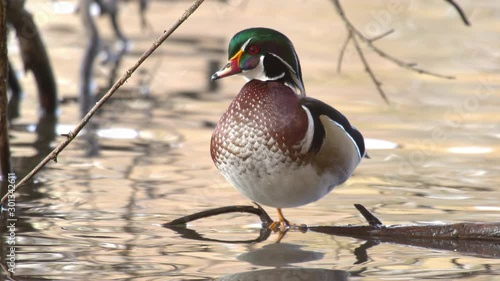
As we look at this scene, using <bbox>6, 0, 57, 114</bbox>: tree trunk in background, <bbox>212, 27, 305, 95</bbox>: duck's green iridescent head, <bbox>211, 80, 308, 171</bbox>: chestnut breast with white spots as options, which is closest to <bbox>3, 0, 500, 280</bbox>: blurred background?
<bbox>6, 0, 57, 114</bbox>: tree trunk in background

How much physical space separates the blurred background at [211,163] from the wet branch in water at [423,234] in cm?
8

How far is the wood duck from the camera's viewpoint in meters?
5.11

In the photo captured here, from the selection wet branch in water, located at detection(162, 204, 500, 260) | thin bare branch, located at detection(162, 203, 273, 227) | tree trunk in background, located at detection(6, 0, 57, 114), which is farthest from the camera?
tree trunk in background, located at detection(6, 0, 57, 114)

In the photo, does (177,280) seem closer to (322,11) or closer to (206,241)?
(206,241)

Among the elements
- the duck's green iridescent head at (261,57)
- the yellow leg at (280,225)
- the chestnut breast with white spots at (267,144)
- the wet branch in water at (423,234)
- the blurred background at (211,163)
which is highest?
the duck's green iridescent head at (261,57)

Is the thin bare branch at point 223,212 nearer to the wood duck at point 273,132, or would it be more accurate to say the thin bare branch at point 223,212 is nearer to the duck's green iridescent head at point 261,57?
the wood duck at point 273,132

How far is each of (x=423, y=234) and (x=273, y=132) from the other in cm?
98

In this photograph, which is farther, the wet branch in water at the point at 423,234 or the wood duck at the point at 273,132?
the wet branch in water at the point at 423,234

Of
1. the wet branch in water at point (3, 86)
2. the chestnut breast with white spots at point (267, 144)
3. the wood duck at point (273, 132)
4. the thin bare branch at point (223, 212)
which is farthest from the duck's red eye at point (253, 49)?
the wet branch in water at point (3, 86)

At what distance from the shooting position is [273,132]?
5113mm

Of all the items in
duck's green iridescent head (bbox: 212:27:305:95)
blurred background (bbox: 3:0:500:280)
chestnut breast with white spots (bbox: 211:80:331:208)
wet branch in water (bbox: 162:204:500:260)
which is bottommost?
blurred background (bbox: 3:0:500:280)

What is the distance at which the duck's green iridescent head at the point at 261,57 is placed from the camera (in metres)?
5.13

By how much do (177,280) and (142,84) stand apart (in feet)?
21.4

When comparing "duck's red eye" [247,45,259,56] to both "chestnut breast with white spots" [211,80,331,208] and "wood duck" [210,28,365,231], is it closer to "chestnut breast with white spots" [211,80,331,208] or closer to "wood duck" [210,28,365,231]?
"wood duck" [210,28,365,231]
